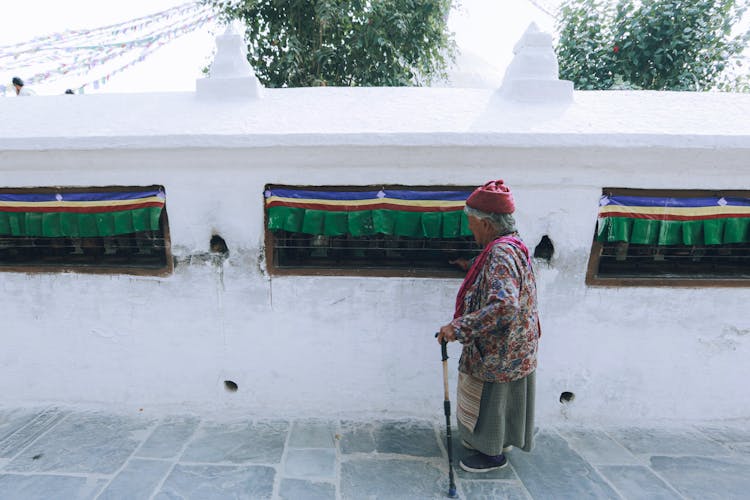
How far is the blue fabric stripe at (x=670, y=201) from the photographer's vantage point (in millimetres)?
3111

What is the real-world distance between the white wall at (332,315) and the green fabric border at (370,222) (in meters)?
0.25

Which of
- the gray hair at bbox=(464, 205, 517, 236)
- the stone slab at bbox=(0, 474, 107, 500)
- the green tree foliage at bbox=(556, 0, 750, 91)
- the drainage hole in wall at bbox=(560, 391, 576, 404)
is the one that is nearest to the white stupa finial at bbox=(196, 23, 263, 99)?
the gray hair at bbox=(464, 205, 517, 236)

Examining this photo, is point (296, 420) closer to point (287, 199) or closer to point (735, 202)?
point (287, 199)

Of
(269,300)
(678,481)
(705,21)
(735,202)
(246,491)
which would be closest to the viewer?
(246,491)

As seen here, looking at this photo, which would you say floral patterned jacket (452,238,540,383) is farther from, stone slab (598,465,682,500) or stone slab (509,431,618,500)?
stone slab (598,465,682,500)

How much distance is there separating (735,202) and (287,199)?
3.55 m

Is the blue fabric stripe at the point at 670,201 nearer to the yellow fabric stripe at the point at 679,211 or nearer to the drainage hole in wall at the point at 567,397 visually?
the yellow fabric stripe at the point at 679,211

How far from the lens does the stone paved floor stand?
107 inches

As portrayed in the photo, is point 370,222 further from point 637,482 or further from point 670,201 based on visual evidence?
point 637,482

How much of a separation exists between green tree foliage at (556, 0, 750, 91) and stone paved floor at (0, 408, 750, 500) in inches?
295

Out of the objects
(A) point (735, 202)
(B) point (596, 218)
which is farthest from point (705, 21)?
(B) point (596, 218)

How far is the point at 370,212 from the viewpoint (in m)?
3.21

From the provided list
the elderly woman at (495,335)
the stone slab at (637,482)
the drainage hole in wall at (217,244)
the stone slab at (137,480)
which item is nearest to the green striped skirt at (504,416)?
the elderly woman at (495,335)

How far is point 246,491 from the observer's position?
270 centimetres
